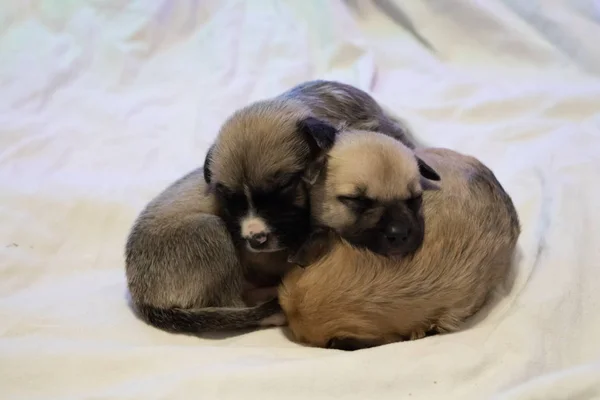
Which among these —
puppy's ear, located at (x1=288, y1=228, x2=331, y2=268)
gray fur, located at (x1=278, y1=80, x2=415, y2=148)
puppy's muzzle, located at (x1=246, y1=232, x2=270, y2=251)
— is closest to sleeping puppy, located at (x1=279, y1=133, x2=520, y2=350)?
puppy's ear, located at (x1=288, y1=228, x2=331, y2=268)

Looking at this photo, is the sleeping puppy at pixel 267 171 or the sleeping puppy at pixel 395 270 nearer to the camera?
the sleeping puppy at pixel 395 270

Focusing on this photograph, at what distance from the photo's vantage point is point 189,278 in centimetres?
179

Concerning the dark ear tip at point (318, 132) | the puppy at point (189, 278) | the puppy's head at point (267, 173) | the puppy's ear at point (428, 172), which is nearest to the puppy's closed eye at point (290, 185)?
the puppy's head at point (267, 173)

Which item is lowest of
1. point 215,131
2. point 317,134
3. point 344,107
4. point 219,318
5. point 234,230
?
point 215,131

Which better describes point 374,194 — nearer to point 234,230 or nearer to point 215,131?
point 234,230

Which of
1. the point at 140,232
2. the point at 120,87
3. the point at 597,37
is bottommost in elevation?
the point at 120,87

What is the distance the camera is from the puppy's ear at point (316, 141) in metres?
1.79

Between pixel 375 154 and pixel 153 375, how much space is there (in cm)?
78

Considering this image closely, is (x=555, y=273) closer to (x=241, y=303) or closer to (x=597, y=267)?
(x=597, y=267)

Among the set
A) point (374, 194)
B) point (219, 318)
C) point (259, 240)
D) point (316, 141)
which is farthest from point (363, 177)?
point (219, 318)

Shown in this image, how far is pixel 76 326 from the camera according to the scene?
5.80 ft

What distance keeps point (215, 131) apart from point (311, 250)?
1264 millimetres

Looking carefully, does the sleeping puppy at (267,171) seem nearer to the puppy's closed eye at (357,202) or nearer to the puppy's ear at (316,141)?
the puppy's ear at (316,141)

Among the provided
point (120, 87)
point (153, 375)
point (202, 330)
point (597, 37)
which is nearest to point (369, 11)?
point (597, 37)
